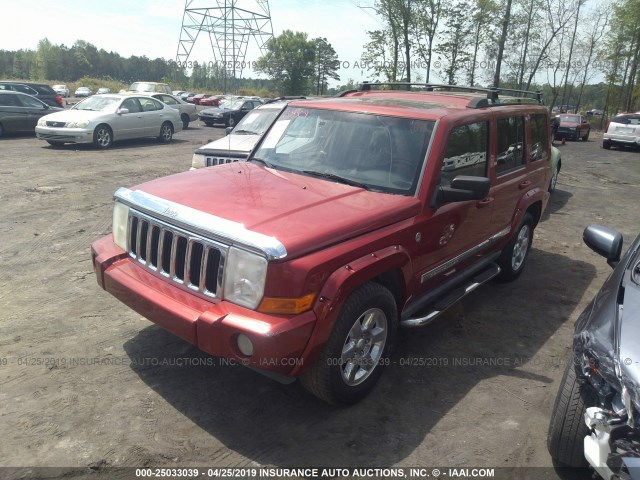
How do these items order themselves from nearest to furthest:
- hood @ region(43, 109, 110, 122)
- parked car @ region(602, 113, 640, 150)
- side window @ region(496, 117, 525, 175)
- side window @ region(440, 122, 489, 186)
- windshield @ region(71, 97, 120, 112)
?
side window @ region(440, 122, 489, 186) → side window @ region(496, 117, 525, 175) → hood @ region(43, 109, 110, 122) → windshield @ region(71, 97, 120, 112) → parked car @ region(602, 113, 640, 150)

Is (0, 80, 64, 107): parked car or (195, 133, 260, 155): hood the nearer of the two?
(195, 133, 260, 155): hood

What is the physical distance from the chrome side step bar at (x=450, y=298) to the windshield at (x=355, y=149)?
3.09 feet

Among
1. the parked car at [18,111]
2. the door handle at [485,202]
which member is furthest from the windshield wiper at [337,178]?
the parked car at [18,111]

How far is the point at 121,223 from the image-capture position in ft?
12.2

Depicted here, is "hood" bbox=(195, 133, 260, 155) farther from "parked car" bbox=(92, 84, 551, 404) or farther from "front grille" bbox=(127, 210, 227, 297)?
"front grille" bbox=(127, 210, 227, 297)

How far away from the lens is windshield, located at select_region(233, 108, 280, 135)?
28.9 feet

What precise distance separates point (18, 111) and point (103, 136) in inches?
154

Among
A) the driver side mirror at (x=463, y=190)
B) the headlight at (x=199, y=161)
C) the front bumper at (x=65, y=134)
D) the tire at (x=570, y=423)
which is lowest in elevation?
the tire at (x=570, y=423)

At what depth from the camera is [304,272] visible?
2844 millimetres

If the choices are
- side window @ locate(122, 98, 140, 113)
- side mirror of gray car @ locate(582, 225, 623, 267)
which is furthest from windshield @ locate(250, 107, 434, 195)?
side window @ locate(122, 98, 140, 113)

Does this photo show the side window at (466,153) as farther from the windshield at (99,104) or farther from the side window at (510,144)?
the windshield at (99,104)

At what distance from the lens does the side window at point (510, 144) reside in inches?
188

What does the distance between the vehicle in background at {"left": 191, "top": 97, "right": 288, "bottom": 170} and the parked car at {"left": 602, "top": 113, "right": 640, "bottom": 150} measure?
1839 cm

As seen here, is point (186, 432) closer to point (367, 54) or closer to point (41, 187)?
point (41, 187)
